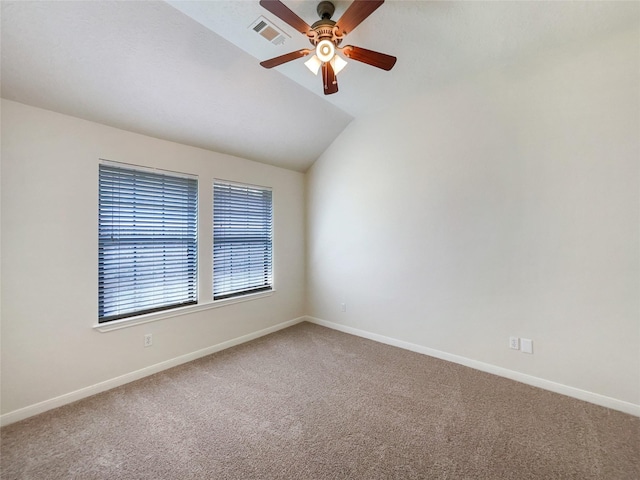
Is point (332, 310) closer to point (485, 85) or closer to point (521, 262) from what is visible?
point (521, 262)

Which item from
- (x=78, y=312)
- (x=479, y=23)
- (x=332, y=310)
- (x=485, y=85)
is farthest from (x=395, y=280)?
(x=78, y=312)

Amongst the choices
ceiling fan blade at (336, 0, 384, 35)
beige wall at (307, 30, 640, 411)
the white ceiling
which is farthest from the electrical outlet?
ceiling fan blade at (336, 0, 384, 35)

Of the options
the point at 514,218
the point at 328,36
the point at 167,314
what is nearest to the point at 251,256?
the point at 167,314

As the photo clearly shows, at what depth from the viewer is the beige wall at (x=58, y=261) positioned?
2.02m

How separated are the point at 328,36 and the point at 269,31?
0.59 meters

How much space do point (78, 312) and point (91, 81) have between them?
1.87 m

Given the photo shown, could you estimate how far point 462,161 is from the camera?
280cm

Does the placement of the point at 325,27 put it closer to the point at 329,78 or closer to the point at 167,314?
the point at 329,78

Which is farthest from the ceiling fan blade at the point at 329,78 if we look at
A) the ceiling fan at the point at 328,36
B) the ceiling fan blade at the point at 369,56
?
the ceiling fan blade at the point at 369,56

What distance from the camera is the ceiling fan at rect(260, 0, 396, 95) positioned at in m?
1.54

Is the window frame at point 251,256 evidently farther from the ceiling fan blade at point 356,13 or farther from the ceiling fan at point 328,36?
the ceiling fan blade at point 356,13

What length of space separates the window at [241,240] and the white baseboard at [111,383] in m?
0.59

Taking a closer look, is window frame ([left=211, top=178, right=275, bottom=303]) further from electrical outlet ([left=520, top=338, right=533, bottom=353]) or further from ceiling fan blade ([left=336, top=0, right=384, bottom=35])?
electrical outlet ([left=520, top=338, right=533, bottom=353])

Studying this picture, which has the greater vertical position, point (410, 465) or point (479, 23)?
point (479, 23)
